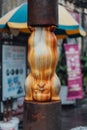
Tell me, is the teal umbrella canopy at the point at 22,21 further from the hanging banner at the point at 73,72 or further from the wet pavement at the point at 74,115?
the wet pavement at the point at 74,115

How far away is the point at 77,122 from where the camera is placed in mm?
10539

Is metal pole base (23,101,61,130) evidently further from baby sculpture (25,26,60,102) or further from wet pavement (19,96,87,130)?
wet pavement (19,96,87,130)

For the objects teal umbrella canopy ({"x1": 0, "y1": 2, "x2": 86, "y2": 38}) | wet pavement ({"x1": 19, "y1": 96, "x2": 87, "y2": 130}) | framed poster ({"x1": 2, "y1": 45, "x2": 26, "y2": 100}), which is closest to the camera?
teal umbrella canopy ({"x1": 0, "y1": 2, "x2": 86, "y2": 38})

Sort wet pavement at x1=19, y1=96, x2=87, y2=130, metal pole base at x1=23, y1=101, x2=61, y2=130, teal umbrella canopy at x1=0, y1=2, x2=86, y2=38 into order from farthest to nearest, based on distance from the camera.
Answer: wet pavement at x1=19, y1=96, x2=87, y2=130 < teal umbrella canopy at x1=0, y1=2, x2=86, y2=38 < metal pole base at x1=23, y1=101, x2=61, y2=130

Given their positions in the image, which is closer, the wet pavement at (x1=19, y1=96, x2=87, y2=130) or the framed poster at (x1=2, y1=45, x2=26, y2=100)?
the framed poster at (x1=2, y1=45, x2=26, y2=100)

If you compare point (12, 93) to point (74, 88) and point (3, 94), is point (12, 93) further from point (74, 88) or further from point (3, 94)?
point (74, 88)

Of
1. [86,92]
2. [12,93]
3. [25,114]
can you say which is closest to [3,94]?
[12,93]

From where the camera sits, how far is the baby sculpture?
297 centimetres

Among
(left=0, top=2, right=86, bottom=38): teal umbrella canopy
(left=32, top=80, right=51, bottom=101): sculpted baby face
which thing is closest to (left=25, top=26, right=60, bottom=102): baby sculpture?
(left=32, top=80, right=51, bottom=101): sculpted baby face

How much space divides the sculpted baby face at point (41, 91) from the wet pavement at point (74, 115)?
654cm

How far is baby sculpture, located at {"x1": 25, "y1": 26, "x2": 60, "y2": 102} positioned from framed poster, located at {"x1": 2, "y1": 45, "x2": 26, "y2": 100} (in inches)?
211

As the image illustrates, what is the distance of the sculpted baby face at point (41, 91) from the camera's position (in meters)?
3.05

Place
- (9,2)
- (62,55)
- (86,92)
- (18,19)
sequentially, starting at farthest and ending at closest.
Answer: (86,92) → (62,55) → (9,2) → (18,19)

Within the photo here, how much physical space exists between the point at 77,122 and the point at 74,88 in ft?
3.53
